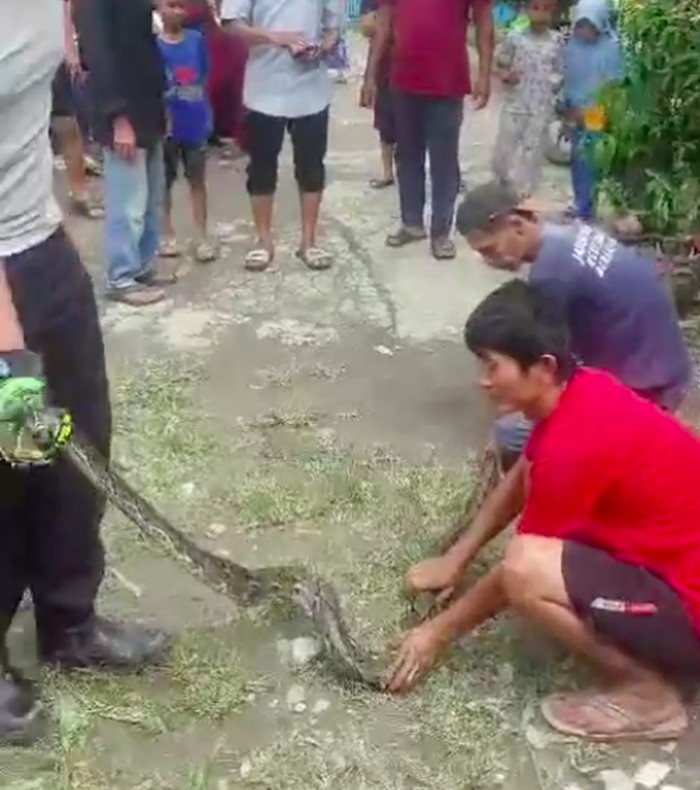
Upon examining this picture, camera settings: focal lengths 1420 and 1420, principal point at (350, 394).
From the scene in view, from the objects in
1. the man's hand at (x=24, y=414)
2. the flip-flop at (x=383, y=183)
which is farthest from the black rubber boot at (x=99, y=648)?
the flip-flop at (x=383, y=183)

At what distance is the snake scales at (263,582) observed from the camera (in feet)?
11.3

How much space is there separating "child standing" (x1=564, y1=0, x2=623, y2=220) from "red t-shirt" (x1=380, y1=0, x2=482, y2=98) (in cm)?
67

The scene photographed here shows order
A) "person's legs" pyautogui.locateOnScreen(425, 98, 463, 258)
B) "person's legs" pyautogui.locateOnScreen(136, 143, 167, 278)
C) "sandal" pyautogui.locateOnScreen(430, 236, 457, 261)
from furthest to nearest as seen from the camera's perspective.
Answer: "sandal" pyautogui.locateOnScreen(430, 236, 457, 261) → "person's legs" pyautogui.locateOnScreen(425, 98, 463, 258) → "person's legs" pyautogui.locateOnScreen(136, 143, 167, 278)

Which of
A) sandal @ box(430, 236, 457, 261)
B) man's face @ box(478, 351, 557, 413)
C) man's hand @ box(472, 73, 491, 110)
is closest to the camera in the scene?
man's face @ box(478, 351, 557, 413)

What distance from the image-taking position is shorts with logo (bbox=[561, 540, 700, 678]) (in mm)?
3180

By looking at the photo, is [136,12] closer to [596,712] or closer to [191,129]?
[191,129]

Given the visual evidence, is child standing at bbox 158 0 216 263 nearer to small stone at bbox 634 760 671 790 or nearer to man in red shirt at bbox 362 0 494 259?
man in red shirt at bbox 362 0 494 259

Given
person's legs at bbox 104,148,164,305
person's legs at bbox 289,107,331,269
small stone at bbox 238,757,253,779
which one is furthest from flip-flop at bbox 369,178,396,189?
small stone at bbox 238,757,253,779

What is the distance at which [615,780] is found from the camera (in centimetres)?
320

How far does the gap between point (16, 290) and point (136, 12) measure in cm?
316

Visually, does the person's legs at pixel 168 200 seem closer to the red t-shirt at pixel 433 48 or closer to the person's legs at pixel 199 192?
the person's legs at pixel 199 192

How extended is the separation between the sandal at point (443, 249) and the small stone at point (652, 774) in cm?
376

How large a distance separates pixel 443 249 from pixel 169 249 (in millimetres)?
1309

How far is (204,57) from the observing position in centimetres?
648
